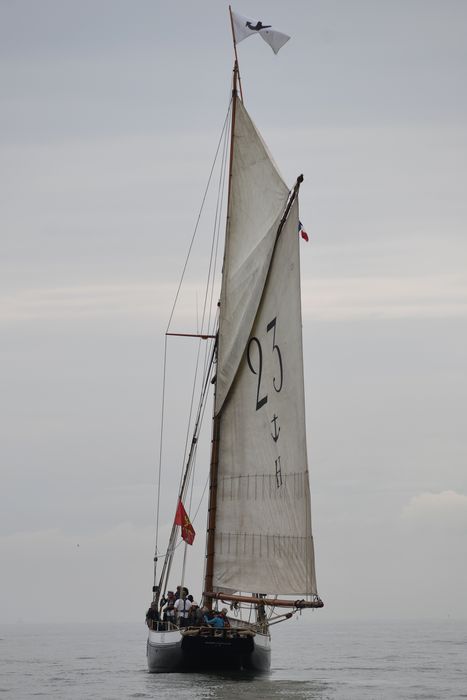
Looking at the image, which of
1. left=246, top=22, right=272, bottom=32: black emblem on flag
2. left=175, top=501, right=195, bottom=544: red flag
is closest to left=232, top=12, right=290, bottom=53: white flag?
left=246, top=22, right=272, bottom=32: black emblem on flag

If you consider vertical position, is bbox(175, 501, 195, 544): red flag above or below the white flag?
below

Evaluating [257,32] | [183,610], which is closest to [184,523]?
[183,610]

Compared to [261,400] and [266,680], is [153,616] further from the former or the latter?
[261,400]

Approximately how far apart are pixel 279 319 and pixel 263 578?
10566mm

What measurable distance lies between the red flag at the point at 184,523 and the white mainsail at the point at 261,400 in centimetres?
161

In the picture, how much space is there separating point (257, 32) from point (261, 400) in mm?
16988

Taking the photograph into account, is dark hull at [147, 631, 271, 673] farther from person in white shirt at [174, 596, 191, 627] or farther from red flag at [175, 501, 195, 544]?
red flag at [175, 501, 195, 544]

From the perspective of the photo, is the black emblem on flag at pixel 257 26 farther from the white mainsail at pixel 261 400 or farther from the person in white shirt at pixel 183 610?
the person in white shirt at pixel 183 610

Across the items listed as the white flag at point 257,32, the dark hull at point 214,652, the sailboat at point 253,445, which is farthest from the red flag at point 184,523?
the white flag at point 257,32

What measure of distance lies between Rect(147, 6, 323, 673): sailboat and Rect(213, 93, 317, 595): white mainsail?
0.15 ft

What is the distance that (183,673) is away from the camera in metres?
44.9

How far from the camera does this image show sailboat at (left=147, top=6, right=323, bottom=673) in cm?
4584

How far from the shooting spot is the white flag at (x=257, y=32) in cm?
5097

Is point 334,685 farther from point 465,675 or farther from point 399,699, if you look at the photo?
point 465,675
